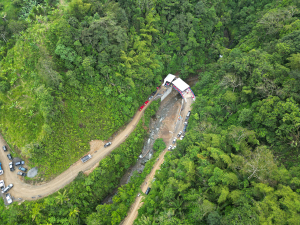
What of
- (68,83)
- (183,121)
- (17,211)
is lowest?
(183,121)

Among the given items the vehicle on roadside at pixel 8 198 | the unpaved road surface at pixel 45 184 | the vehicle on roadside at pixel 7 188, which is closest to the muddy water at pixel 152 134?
the unpaved road surface at pixel 45 184

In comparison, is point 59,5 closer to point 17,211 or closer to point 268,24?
point 17,211

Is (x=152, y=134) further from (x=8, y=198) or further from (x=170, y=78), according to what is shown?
(x=8, y=198)

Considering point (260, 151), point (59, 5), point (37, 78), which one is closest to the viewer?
point (260, 151)

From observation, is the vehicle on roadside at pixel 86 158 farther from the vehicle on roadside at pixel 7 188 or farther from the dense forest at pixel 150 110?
the vehicle on roadside at pixel 7 188

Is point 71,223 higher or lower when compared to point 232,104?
lower

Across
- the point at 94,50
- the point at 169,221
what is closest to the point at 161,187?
the point at 169,221

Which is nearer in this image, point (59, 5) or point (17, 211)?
point (17, 211)
